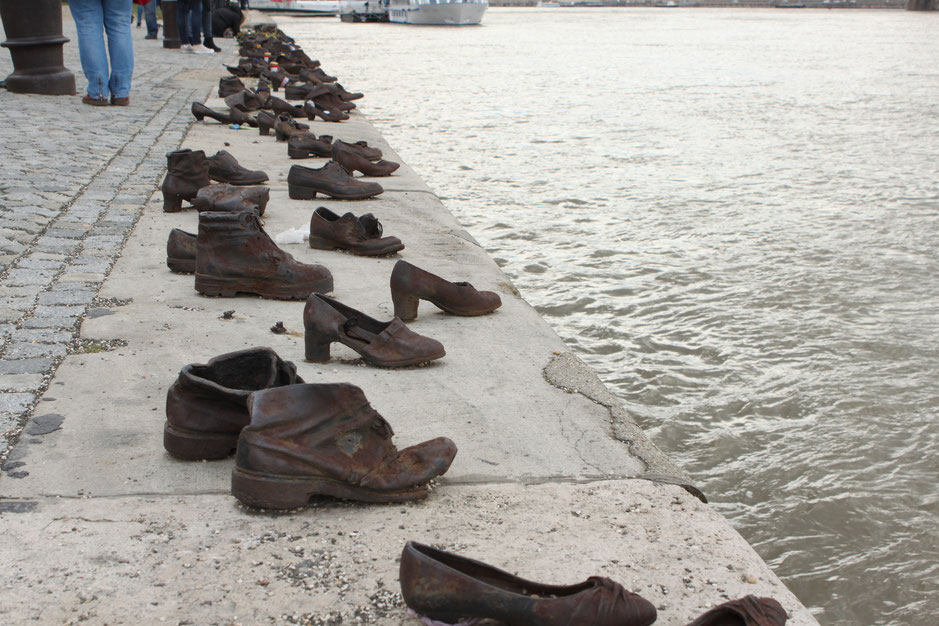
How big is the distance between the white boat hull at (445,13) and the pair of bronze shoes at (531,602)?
1657 inches

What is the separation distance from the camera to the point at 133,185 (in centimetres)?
569

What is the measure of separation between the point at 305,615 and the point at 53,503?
2.47 feet

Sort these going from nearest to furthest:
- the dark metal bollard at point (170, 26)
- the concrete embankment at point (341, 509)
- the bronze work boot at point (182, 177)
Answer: the concrete embankment at point (341, 509) < the bronze work boot at point (182, 177) < the dark metal bollard at point (170, 26)

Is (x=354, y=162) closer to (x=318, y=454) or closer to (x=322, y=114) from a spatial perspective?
(x=322, y=114)

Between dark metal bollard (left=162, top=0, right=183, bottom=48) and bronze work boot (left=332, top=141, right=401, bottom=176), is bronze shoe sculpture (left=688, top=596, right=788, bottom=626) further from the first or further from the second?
dark metal bollard (left=162, top=0, right=183, bottom=48)

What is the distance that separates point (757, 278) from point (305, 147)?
342 centimetres

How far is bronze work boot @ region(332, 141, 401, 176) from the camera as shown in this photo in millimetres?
6250

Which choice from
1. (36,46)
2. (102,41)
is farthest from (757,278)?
(36,46)

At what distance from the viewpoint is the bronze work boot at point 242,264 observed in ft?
12.1

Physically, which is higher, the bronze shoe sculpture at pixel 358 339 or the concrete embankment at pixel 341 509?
the bronze shoe sculpture at pixel 358 339

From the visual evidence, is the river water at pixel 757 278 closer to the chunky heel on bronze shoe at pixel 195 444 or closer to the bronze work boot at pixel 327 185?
the bronze work boot at pixel 327 185

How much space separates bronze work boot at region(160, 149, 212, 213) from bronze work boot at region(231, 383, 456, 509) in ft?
10.2

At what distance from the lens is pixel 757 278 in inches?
204

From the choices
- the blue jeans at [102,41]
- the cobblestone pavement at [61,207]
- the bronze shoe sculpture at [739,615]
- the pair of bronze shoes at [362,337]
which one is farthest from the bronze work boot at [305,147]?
the bronze shoe sculpture at [739,615]
